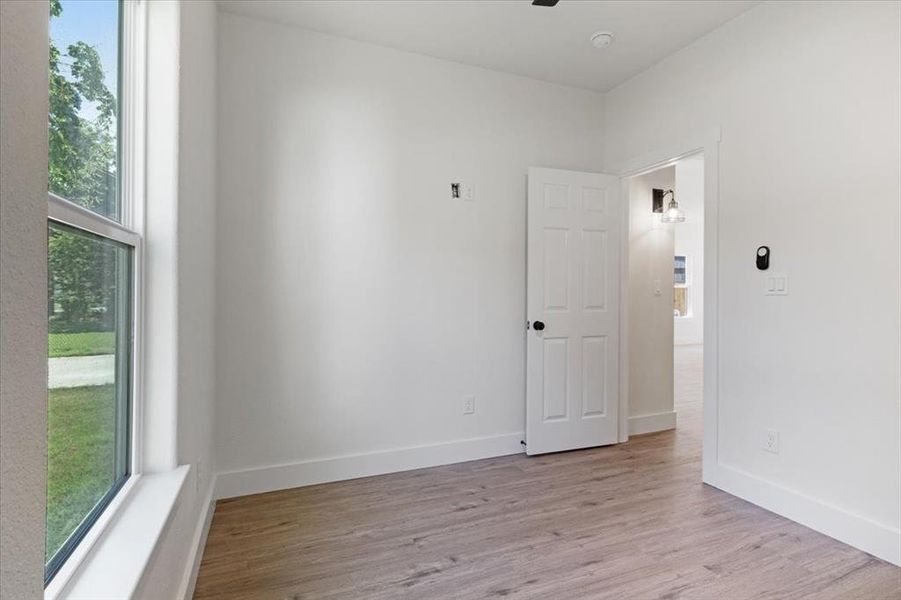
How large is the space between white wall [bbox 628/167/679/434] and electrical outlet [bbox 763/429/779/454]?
1369 millimetres

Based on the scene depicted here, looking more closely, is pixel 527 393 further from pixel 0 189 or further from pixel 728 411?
pixel 0 189

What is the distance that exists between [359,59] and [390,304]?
167cm

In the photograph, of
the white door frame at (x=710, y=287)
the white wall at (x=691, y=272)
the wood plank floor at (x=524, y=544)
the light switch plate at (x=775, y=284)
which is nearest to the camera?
the wood plank floor at (x=524, y=544)

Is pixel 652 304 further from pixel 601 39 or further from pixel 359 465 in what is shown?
pixel 359 465

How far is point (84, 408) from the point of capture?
110cm

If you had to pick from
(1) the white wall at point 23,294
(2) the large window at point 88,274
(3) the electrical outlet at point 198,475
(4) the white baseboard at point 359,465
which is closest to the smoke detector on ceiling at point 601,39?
(2) the large window at point 88,274

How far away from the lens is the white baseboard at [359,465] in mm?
2723

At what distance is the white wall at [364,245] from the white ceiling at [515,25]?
13 cm

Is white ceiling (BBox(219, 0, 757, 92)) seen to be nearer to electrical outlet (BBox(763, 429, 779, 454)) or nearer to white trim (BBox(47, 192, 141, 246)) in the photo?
white trim (BBox(47, 192, 141, 246))

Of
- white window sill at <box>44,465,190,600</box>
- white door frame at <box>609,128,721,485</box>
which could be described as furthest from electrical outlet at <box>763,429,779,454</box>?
white window sill at <box>44,465,190,600</box>

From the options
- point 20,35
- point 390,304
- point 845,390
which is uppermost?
point 20,35

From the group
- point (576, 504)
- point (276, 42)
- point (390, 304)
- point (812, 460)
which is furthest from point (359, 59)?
point (812, 460)

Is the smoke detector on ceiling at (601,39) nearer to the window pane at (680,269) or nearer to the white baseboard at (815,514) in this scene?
the white baseboard at (815,514)

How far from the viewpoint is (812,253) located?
2.37 metres
